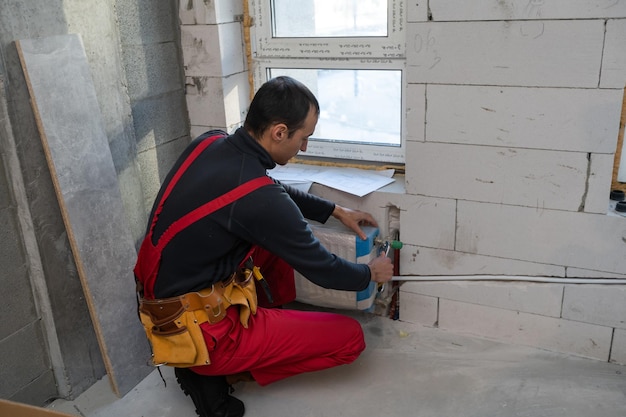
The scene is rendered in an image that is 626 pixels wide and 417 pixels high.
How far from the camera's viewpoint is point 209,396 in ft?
6.82

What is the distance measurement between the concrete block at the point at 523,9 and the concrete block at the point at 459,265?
89cm

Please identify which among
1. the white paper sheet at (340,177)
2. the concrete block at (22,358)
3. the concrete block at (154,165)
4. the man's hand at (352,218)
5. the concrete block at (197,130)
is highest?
the concrete block at (197,130)

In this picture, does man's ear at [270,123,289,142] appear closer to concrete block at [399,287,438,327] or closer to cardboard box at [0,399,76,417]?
cardboard box at [0,399,76,417]

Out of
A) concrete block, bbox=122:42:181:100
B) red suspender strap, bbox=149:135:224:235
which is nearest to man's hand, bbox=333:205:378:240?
red suspender strap, bbox=149:135:224:235

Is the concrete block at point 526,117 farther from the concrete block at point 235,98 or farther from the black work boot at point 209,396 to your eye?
the black work boot at point 209,396

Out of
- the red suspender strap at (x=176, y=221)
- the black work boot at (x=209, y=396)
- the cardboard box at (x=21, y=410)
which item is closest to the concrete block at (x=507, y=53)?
the red suspender strap at (x=176, y=221)

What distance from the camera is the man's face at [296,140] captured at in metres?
1.85

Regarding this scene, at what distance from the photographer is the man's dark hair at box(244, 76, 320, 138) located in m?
1.81

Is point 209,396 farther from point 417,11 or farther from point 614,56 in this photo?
point 614,56

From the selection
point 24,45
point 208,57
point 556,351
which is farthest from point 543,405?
point 24,45

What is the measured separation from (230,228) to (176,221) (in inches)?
6.9

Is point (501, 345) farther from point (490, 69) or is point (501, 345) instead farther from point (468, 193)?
point (490, 69)

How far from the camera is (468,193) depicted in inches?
90.7

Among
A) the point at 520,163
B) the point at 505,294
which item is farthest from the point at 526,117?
the point at 505,294
